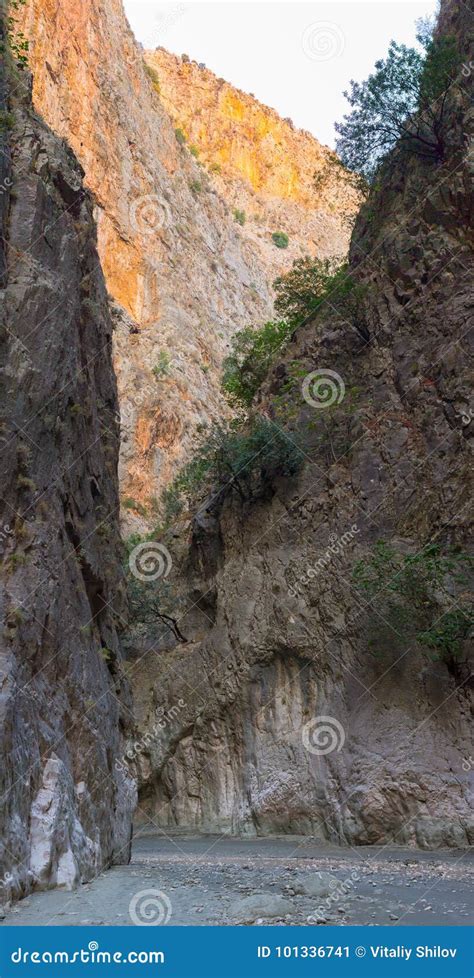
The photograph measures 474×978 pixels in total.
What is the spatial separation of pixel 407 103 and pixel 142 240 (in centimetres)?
3256

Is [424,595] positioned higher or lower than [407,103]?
lower

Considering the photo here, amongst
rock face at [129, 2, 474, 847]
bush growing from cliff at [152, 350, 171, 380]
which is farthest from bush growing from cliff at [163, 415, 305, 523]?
bush growing from cliff at [152, 350, 171, 380]

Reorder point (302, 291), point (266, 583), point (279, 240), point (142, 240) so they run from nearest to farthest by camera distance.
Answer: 1. point (266, 583)
2. point (302, 291)
3. point (142, 240)
4. point (279, 240)

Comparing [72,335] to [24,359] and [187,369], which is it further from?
[187,369]

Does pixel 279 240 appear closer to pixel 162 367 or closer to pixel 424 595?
pixel 162 367

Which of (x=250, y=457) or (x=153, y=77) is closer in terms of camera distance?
(x=250, y=457)

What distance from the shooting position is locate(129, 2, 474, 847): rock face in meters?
20.0

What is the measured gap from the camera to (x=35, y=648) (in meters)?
11.8

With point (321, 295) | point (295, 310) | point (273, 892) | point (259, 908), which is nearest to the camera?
point (259, 908)

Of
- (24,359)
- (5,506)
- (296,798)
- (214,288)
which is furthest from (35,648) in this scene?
(214,288)

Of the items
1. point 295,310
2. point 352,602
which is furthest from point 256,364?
point 352,602

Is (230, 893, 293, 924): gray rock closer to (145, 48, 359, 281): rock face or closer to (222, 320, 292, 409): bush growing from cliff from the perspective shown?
(222, 320, 292, 409): bush growing from cliff

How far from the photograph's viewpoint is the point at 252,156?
89938mm

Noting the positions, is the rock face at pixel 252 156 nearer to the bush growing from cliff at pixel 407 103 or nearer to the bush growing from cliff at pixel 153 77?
the bush growing from cliff at pixel 153 77
